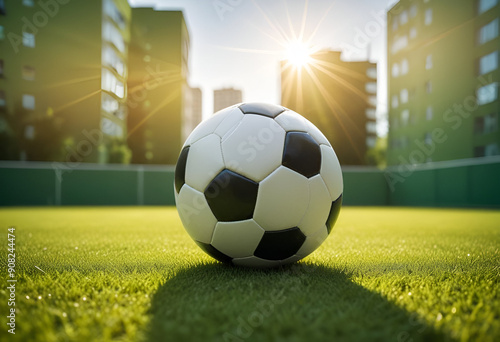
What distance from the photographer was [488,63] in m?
21.6

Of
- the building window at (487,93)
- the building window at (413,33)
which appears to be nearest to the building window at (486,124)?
the building window at (487,93)

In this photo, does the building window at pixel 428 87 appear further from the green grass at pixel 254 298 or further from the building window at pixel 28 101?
the building window at pixel 28 101

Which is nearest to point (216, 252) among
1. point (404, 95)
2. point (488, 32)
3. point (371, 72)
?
point (488, 32)

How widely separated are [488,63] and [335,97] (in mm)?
26400

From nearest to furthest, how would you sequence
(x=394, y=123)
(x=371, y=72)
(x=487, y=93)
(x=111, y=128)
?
(x=487, y=93)
(x=111, y=128)
(x=394, y=123)
(x=371, y=72)

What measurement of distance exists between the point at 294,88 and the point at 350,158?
1211 cm

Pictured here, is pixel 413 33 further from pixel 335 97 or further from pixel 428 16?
pixel 335 97

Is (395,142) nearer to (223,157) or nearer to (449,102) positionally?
(449,102)

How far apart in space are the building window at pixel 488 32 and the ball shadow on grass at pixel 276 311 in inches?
1010

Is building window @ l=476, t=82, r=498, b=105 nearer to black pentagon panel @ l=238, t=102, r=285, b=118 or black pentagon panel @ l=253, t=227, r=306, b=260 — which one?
black pentagon panel @ l=238, t=102, r=285, b=118

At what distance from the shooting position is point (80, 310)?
1.68 m

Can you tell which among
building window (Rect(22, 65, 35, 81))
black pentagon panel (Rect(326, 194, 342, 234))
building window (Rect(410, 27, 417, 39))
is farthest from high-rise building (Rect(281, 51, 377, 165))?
black pentagon panel (Rect(326, 194, 342, 234))

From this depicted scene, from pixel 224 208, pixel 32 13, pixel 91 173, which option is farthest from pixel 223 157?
pixel 32 13

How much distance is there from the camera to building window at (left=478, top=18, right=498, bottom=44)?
2102 centimetres
